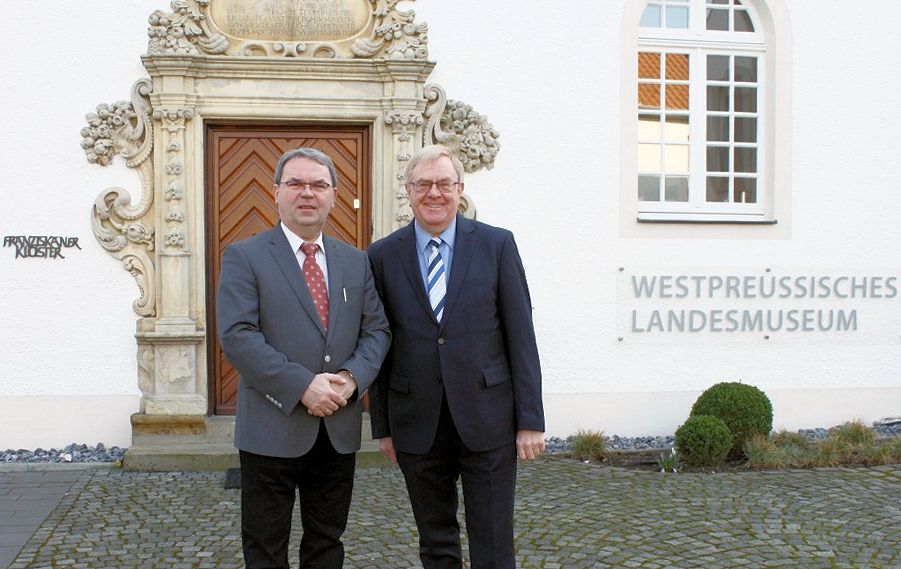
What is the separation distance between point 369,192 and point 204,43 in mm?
1605

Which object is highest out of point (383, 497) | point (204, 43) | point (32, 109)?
point (204, 43)

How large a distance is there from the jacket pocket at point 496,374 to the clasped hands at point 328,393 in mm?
482

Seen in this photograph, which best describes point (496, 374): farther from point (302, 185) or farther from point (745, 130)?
point (745, 130)

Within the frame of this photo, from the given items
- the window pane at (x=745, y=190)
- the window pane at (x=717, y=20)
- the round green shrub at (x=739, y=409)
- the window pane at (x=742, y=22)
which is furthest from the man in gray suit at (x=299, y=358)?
the window pane at (x=742, y=22)

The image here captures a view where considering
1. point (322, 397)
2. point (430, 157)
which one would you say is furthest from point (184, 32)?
point (322, 397)

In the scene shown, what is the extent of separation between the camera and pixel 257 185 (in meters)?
6.73

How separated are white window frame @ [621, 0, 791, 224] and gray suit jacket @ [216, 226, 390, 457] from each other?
14.3 ft

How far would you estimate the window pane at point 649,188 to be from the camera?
7.29m

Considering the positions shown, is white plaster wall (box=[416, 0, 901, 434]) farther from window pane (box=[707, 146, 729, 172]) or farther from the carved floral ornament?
window pane (box=[707, 146, 729, 172])

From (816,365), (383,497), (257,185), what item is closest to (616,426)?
(816,365)

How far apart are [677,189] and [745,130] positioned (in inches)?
31.4

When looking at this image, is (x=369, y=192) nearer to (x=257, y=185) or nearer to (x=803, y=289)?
(x=257, y=185)

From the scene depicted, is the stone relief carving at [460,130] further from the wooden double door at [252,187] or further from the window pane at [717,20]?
the window pane at [717,20]

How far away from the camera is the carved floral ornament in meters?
6.36
